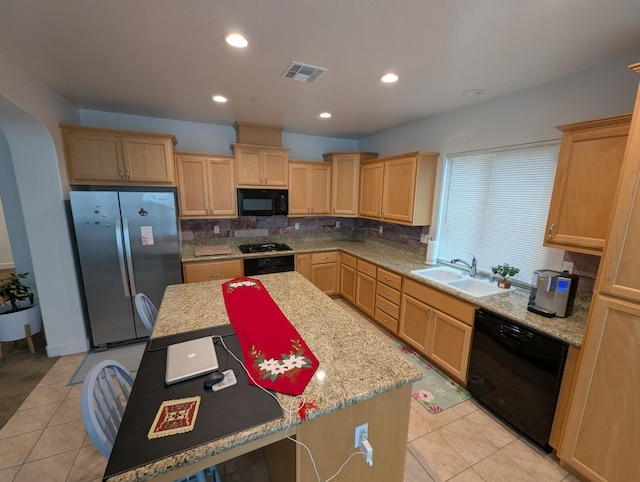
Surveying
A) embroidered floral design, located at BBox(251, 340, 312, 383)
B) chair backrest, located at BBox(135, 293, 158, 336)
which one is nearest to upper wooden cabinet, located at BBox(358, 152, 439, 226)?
embroidered floral design, located at BBox(251, 340, 312, 383)

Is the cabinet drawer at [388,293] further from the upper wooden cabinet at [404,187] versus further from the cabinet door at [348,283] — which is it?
the upper wooden cabinet at [404,187]

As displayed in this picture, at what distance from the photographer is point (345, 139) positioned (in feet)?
14.7

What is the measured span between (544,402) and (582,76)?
2321 millimetres

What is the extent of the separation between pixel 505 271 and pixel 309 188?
8.84ft

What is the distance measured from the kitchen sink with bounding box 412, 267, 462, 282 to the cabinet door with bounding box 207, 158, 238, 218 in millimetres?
2535

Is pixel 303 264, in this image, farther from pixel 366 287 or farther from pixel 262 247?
pixel 366 287

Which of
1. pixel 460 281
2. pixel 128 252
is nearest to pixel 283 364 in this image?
pixel 460 281

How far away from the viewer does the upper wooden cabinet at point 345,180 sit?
3.97 meters

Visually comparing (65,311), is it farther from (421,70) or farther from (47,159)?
(421,70)

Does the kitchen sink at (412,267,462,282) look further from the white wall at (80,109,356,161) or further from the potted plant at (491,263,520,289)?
the white wall at (80,109,356,161)

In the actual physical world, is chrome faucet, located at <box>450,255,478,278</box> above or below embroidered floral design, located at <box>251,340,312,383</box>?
above

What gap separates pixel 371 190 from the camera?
377cm

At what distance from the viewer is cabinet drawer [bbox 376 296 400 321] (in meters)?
3.02

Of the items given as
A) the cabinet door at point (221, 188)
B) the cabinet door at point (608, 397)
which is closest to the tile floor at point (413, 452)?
the cabinet door at point (608, 397)
